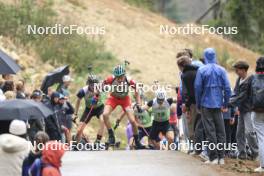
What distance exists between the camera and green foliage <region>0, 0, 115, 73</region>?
3525cm

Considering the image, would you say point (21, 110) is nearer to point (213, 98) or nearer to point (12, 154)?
point (12, 154)

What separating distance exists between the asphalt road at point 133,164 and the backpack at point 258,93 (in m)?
1.39

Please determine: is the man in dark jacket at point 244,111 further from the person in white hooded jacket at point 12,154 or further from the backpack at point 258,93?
the person in white hooded jacket at point 12,154

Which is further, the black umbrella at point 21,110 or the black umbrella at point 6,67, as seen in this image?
the black umbrella at point 6,67

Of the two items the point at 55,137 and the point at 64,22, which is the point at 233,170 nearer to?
the point at 55,137

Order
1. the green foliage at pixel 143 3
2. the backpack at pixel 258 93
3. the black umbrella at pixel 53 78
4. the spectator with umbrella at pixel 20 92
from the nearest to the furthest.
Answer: the backpack at pixel 258 93, the spectator with umbrella at pixel 20 92, the black umbrella at pixel 53 78, the green foliage at pixel 143 3

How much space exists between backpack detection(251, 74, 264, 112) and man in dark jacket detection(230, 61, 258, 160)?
0.62m

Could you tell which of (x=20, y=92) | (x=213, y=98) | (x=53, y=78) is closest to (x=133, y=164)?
(x=213, y=98)

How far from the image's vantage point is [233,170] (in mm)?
15680

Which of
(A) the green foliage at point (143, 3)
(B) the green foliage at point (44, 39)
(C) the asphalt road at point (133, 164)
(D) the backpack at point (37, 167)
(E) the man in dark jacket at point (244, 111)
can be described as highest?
(A) the green foliage at point (143, 3)

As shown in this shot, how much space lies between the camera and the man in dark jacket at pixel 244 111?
16031 millimetres

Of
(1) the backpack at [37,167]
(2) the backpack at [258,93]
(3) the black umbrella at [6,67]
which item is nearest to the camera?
(1) the backpack at [37,167]

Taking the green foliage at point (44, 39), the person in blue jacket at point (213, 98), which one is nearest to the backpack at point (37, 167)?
the person in blue jacket at point (213, 98)

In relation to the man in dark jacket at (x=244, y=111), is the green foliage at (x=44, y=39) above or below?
above
